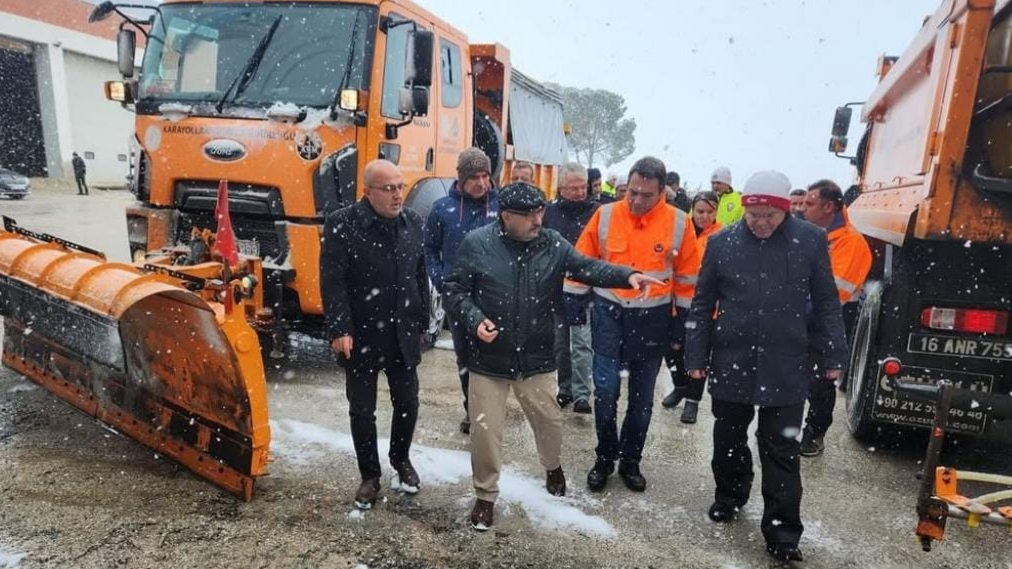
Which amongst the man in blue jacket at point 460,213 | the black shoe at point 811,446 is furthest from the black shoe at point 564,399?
the black shoe at point 811,446

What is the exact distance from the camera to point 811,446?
163 inches

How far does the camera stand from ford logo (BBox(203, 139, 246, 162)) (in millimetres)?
4746

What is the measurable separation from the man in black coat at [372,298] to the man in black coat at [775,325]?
143 centimetres

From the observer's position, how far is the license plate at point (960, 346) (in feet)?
11.5

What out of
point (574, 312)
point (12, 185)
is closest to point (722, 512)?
point (574, 312)

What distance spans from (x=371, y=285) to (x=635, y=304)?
1.33m

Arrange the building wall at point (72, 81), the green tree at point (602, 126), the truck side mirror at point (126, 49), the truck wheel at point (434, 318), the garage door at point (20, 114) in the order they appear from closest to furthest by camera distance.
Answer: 1. the truck side mirror at point (126, 49)
2. the truck wheel at point (434, 318)
3. the garage door at point (20, 114)
4. the building wall at point (72, 81)
5. the green tree at point (602, 126)

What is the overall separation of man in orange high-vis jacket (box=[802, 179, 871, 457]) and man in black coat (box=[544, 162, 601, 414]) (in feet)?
4.50

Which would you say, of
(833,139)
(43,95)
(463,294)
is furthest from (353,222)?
(43,95)

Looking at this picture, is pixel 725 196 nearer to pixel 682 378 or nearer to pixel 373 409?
pixel 682 378

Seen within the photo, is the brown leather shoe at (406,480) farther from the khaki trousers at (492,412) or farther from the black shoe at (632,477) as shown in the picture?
the black shoe at (632,477)

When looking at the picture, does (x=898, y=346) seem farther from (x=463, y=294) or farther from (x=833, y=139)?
(x=833, y=139)

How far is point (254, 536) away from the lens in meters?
2.86

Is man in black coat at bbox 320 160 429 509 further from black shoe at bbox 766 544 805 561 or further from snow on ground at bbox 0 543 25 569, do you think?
black shoe at bbox 766 544 805 561
